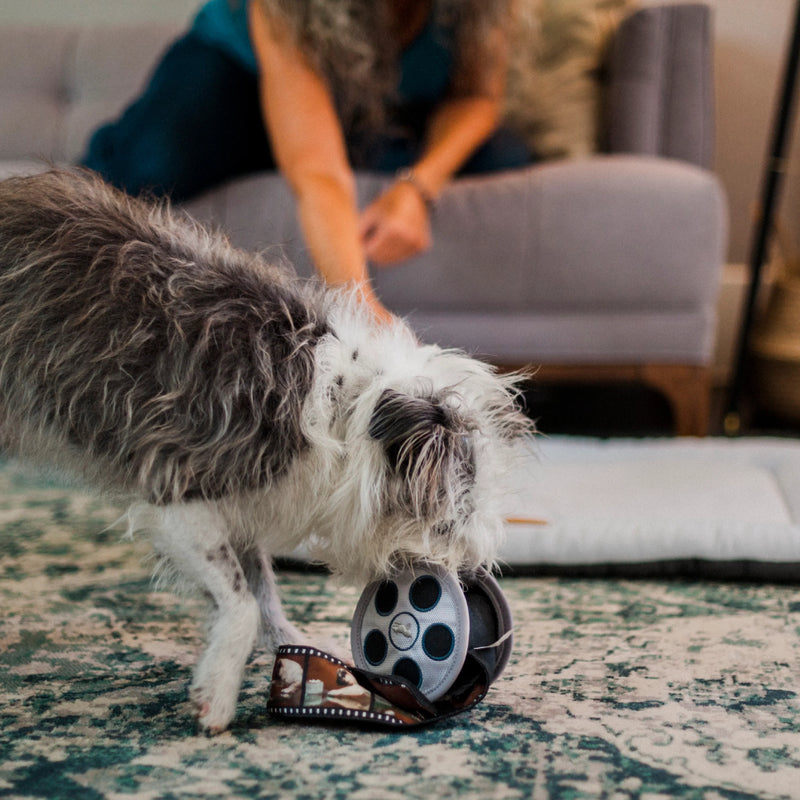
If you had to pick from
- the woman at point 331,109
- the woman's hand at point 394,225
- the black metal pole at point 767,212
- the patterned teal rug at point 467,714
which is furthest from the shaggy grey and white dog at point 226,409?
the black metal pole at point 767,212

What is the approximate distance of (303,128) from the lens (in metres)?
1.99

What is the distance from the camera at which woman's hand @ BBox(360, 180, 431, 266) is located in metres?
2.08

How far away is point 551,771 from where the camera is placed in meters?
0.92

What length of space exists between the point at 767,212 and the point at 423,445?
212cm

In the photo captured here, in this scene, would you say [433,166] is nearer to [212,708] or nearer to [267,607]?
[267,607]

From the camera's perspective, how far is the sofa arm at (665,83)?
8.86 feet

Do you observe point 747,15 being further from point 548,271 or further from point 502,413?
point 502,413

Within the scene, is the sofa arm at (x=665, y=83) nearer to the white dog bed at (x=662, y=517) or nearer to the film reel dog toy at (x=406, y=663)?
the white dog bed at (x=662, y=517)

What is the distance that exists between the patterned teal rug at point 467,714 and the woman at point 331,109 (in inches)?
33.5

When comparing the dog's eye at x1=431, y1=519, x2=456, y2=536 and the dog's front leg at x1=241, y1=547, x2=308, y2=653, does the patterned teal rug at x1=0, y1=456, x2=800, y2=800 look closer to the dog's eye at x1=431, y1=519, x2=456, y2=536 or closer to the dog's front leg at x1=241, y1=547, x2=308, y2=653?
the dog's front leg at x1=241, y1=547, x2=308, y2=653

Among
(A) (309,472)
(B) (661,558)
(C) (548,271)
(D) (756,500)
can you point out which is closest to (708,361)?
(C) (548,271)

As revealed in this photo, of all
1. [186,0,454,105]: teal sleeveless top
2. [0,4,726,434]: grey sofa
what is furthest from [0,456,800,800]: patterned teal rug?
[186,0,454,105]: teal sleeveless top

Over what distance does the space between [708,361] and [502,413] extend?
59.9 inches

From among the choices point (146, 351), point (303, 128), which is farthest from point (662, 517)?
point (303, 128)
